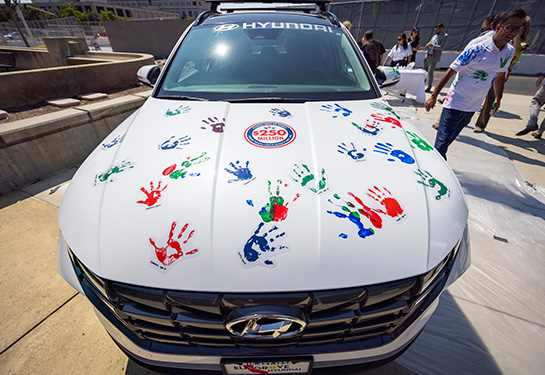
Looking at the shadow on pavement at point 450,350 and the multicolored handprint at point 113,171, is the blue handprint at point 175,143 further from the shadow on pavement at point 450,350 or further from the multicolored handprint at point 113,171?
the shadow on pavement at point 450,350

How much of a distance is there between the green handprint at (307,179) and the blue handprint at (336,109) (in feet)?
1.84

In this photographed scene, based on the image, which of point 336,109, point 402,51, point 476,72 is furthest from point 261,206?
point 402,51

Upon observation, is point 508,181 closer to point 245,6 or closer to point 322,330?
point 322,330

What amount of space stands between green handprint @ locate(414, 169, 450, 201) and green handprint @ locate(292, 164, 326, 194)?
0.49 metres

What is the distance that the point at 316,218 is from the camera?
3.37 feet

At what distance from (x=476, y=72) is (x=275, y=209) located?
320 cm

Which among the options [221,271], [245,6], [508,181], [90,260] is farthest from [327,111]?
[508,181]

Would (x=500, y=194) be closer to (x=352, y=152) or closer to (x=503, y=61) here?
(x=503, y=61)

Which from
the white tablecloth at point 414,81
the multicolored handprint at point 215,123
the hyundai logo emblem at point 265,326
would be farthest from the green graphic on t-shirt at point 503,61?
the white tablecloth at point 414,81

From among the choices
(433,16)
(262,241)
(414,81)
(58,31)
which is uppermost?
(433,16)

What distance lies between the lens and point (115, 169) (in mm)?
1268

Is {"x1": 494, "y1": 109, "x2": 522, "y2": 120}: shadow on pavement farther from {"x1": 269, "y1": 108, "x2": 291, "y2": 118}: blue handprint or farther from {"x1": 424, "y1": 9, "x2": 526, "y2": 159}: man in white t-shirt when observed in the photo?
{"x1": 269, "y1": 108, "x2": 291, "y2": 118}: blue handprint

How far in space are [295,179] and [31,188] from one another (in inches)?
145

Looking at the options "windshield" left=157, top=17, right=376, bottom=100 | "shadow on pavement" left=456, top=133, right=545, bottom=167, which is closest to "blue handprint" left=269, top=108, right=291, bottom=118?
"windshield" left=157, top=17, right=376, bottom=100
